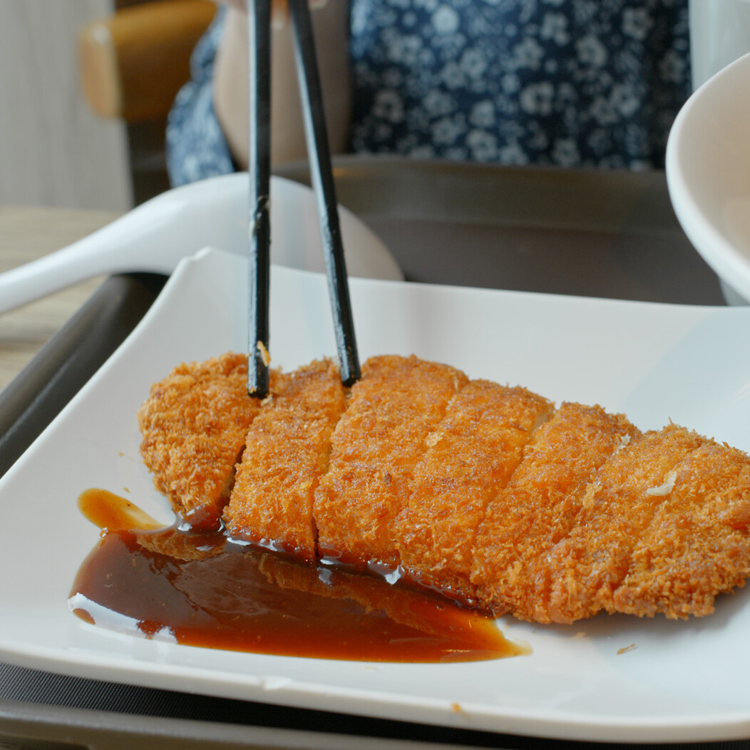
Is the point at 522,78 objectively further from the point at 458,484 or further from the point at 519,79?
the point at 458,484

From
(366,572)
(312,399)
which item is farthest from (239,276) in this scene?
(366,572)

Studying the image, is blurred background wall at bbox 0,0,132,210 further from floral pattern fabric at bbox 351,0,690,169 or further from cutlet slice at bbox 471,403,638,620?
cutlet slice at bbox 471,403,638,620

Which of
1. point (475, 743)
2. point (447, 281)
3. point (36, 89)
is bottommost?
point (475, 743)

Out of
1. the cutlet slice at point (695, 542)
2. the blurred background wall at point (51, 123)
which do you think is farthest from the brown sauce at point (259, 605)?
the blurred background wall at point (51, 123)

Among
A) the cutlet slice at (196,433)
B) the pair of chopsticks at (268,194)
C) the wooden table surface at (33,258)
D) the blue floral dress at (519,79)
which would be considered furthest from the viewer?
the blue floral dress at (519,79)

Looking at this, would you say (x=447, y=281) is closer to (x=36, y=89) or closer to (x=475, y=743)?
(x=475, y=743)

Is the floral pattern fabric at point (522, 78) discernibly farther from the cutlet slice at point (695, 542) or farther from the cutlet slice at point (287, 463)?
the cutlet slice at point (695, 542)
